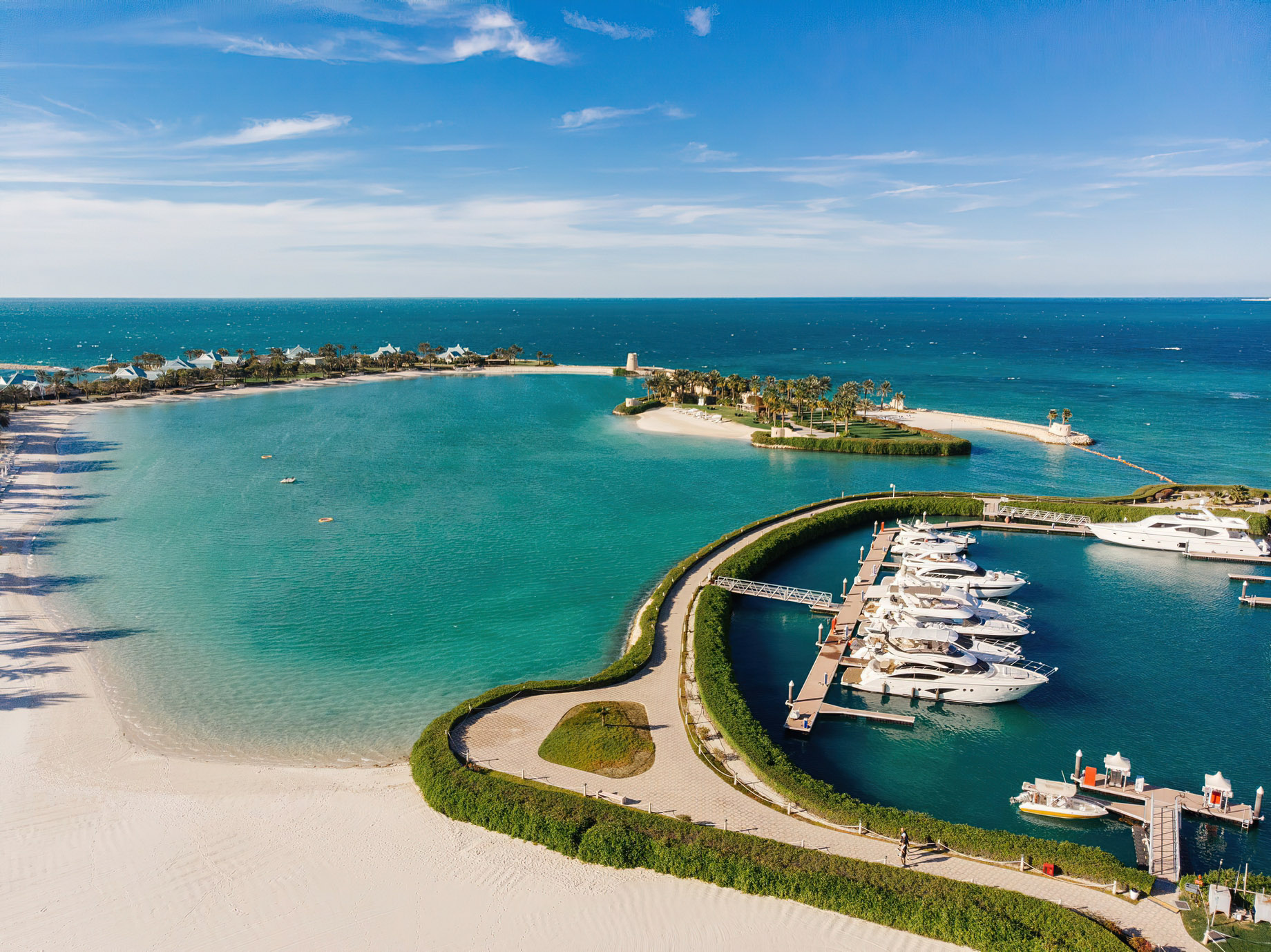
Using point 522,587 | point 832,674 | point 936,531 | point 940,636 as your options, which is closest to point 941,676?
point 940,636

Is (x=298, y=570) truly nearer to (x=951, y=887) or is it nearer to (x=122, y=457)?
(x=951, y=887)

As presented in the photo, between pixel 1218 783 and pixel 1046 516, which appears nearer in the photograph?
pixel 1218 783

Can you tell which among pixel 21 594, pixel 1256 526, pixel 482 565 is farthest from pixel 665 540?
pixel 1256 526

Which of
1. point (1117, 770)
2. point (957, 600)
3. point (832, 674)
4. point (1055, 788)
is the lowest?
point (1055, 788)

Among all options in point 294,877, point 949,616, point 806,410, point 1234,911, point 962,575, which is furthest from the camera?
point 806,410

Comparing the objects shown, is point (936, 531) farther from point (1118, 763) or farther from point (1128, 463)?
point (1128, 463)

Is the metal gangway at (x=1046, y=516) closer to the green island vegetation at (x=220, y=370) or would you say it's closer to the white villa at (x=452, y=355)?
the green island vegetation at (x=220, y=370)

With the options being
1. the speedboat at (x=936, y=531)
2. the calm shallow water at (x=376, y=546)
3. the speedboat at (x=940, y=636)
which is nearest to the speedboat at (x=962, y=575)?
the speedboat at (x=936, y=531)
